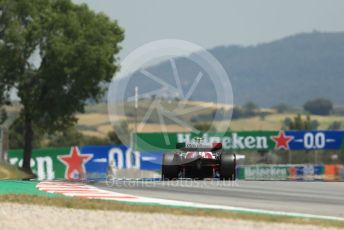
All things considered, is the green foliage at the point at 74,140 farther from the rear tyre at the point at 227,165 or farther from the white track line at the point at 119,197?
the white track line at the point at 119,197

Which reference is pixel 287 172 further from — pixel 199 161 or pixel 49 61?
pixel 199 161

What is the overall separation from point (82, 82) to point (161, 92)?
908 inches

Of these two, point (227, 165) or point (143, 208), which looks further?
point (227, 165)

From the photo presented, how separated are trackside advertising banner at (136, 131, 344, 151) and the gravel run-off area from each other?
4359 cm

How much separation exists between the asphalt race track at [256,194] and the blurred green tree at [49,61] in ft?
113

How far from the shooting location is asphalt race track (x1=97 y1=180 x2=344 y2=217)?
18.9 m

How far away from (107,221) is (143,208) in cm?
222

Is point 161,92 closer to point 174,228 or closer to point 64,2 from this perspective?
point 174,228

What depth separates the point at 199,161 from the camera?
2527 cm

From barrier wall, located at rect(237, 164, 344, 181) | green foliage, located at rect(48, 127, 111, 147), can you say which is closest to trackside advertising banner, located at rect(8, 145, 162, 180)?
barrier wall, located at rect(237, 164, 344, 181)

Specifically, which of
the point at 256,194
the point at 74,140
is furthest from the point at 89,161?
the point at 74,140

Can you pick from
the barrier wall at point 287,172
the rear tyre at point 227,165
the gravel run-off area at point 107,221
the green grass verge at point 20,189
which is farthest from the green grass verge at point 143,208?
the barrier wall at point 287,172

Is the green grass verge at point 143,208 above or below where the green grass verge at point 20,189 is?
below

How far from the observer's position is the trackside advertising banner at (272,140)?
6097 cm
